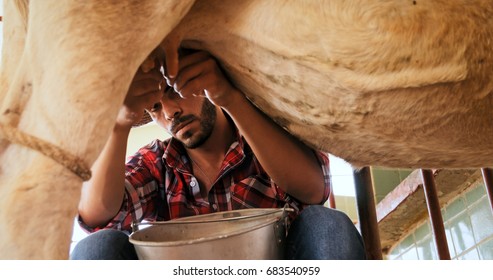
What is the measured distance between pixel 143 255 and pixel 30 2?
1.51 ft

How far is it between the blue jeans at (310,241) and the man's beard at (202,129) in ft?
0.96

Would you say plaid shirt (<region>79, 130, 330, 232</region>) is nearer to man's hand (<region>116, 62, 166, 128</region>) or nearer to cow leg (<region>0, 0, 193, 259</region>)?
man's hand (<region>116, 62, 166, 128</region>)

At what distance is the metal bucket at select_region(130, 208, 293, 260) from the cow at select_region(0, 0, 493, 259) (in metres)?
0.20

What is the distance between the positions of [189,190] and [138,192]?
12cm

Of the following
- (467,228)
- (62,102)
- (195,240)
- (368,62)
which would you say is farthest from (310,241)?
(467,228)

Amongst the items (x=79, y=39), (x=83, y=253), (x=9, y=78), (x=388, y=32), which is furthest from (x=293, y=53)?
(x=83, y=253)

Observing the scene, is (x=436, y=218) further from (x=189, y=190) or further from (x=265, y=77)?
(x=265, y=77)

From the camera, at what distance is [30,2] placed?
79 cm

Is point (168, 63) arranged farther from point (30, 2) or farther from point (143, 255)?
point (143, 255)

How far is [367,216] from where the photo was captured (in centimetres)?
144

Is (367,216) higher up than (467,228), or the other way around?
(467,228)

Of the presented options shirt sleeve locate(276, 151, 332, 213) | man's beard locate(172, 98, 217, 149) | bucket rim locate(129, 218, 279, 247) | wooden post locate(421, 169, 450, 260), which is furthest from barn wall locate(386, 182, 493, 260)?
bucket rim locate(129, 218, 279, 247)

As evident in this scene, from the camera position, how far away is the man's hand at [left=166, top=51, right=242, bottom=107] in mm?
992

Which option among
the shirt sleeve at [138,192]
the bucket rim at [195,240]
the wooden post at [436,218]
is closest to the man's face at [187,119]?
the shirt sleeve at [138,192]
